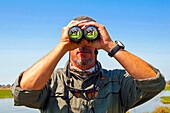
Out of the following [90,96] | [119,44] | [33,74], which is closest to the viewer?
[33,74]

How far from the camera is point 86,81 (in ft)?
10.8

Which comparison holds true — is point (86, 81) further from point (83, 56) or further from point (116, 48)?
point (116, 48)

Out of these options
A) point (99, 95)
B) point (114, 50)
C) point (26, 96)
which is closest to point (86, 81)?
point (99, 95)

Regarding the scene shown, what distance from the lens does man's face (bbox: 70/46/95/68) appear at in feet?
10.6

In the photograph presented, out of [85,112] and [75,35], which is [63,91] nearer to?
[85,112]

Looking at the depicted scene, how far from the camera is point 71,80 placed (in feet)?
10.9

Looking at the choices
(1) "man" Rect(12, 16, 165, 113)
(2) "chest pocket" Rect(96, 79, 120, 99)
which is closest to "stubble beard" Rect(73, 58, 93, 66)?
(1) "man" Rect(12, 16, 165, 113)

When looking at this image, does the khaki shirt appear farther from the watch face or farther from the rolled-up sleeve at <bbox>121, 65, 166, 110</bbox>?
the watch face

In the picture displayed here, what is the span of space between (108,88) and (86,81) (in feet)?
1.08

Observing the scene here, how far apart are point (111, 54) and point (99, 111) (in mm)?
814

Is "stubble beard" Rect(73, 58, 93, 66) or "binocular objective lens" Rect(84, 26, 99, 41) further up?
"binocular objective lens" Rect(84, 26, 99, 41)

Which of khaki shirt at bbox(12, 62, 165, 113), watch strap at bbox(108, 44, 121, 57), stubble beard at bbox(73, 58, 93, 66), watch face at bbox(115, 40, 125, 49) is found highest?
watch face at bbox(115, 40, 125, 49)

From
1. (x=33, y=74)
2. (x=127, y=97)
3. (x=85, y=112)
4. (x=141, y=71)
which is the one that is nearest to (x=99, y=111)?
(x=85, y=112)

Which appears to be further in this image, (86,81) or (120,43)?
(86,81)
